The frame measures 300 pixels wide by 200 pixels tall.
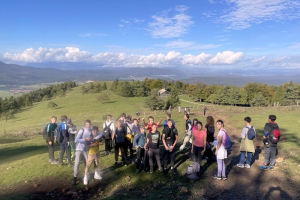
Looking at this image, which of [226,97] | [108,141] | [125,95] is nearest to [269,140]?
[108,141]

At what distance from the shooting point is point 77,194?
28.8 feet

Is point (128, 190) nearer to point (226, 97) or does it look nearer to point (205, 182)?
point (205, 182)

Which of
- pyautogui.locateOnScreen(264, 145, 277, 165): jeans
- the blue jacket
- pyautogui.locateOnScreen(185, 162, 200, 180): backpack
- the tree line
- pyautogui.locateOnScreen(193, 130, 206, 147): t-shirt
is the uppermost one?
pyautogui.locateOnScreen(193, 130, 206, 147): t-shirt

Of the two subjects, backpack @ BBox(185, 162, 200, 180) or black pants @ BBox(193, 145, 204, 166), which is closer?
backpack @ BBox(185, 162, 200, 180)

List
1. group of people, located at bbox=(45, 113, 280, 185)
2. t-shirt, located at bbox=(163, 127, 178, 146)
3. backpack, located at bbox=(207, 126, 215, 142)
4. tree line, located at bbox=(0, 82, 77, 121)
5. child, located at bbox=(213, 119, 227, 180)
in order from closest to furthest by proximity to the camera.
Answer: child, located at bbox=(213, 119, 227, 180) < group of people, located at bbox=(45, 113, 280, 185) < t-shirt, located at bbox=(163, 127, 178, 146) < backpack, located at bbox=(207, 126, 215, 142) < tree line, located at bbox=(0, 82, 77, 121)

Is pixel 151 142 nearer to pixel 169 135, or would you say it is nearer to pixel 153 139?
pixel 153 139

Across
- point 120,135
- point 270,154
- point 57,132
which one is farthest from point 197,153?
point 57,132

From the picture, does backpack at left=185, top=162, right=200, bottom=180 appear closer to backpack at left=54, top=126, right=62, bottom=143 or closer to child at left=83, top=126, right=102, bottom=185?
child at left=83, top=126, right=102, bottom=185

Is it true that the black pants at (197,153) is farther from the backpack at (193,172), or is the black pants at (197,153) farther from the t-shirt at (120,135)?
the t-shirt at (120,135)

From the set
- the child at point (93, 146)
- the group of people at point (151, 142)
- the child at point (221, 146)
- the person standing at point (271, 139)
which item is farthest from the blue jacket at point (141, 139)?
the person standing at point (271, 139)

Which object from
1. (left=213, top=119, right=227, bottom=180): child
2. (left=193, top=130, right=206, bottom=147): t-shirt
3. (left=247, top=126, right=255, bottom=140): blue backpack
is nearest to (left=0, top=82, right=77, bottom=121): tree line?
(left=193, top=130, right=206, bottom=147): t-shirt

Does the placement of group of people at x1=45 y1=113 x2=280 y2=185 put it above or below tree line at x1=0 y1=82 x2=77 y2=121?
above

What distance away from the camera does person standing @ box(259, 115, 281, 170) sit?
9.30 m

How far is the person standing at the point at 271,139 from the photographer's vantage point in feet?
30.5
